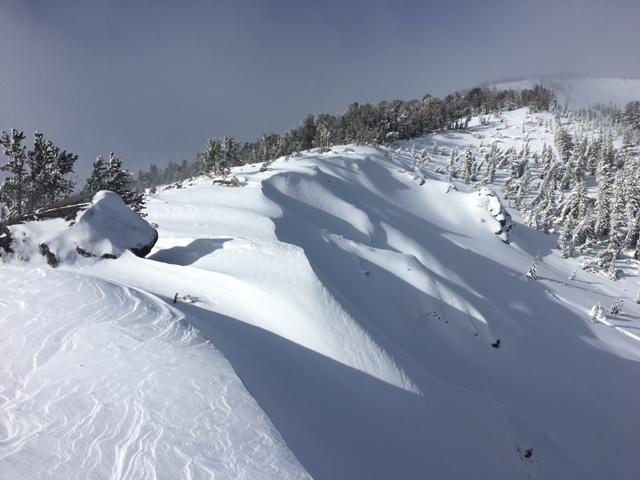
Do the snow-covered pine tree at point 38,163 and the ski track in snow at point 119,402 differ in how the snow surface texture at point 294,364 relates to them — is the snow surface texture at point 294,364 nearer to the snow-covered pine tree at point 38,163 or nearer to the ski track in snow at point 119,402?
the ski track in snow at point 119,402

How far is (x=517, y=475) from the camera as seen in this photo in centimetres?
1289

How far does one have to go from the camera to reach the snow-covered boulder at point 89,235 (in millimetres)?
15945

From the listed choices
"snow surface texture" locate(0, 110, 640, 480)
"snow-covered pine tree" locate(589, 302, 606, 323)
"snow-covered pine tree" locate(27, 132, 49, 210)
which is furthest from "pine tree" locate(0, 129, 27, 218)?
"snow-covered pine tree" locate(589, 302, 606, 323)

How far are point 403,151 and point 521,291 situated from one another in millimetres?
73961

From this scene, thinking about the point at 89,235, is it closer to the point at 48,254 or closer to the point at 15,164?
the point at 48,254

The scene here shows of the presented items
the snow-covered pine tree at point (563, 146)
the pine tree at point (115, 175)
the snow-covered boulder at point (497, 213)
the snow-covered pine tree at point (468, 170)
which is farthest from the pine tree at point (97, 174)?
the snow-covered pine tree at point (563, 146)

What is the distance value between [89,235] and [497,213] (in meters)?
48.6

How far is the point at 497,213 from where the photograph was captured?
50031 millimetres

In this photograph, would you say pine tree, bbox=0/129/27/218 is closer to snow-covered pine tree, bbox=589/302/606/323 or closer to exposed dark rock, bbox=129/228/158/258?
exposed dark rock, bbox=129/228/158/258

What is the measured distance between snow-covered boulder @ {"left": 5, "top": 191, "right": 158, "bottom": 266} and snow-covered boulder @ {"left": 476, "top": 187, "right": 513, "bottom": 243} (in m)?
45.4

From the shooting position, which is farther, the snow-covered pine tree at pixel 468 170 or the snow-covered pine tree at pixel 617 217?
the snow-covered pine tree at pixel 468 170

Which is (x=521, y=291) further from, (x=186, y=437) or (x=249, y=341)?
(x=186, y=437)

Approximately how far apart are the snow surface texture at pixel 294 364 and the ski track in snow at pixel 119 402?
0.04 meters

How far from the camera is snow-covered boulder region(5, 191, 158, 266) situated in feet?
52.3
